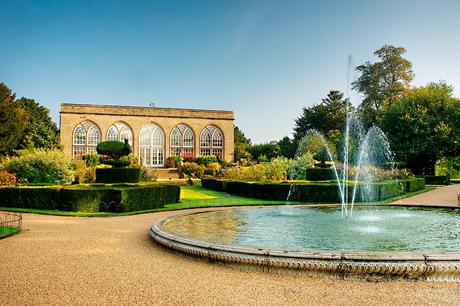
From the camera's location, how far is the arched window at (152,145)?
137 feet

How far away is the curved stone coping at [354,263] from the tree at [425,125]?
2915cm

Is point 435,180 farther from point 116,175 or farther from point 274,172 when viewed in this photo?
point 116,175

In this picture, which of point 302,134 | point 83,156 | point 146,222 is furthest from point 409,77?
point 146,222

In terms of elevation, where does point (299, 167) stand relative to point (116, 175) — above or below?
above

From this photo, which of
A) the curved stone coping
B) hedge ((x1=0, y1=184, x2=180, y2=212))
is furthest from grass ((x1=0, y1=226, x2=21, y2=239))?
the curved stone coping

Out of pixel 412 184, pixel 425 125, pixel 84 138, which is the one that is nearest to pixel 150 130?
pixel 84 138

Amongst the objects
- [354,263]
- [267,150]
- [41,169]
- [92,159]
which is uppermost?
→ [267,150]

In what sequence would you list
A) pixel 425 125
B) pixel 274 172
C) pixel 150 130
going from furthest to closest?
pixel 150 130 < pixel 425 125 < pixel 274 172

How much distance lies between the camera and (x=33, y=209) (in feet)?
48.5

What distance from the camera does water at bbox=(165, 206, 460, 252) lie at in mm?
7414

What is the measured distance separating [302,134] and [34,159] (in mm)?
37297

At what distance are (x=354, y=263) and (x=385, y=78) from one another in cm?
4484

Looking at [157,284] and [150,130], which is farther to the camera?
[150,130]

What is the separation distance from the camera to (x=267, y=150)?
45.6m
